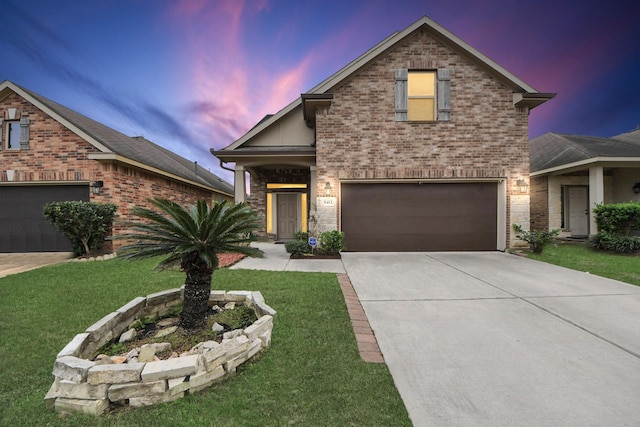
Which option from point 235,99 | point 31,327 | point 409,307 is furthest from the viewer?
point 235,99

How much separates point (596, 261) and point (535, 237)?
1304 millimetres

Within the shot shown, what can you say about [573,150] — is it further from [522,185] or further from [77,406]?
[77,406]

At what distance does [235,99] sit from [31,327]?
2182 cm

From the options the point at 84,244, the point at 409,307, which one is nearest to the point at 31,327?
the point at 409,307

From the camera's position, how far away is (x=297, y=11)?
11047mm

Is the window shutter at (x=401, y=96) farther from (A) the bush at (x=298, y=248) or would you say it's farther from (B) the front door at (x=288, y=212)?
(B) the front door at (x=288, y=212)

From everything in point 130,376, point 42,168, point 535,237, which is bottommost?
point 130,376

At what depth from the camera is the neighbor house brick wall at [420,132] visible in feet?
24.9

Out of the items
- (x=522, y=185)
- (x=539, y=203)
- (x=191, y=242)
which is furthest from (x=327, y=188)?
(x=539, y=203)

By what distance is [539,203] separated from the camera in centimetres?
1098

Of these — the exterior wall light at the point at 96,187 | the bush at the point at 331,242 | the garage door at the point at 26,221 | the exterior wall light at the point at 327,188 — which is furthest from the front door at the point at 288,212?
the garage door at the point at 26,221

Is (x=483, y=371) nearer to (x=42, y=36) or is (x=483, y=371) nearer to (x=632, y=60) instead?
(x=632, y=60)

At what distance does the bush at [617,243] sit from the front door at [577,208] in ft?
10.4

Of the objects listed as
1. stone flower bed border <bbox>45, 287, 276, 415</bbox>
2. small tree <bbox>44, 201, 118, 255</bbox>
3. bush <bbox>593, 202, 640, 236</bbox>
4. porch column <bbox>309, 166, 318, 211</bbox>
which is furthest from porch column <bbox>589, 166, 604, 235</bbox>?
small tree <bbox>44, 201, 118, 255</bbox>
